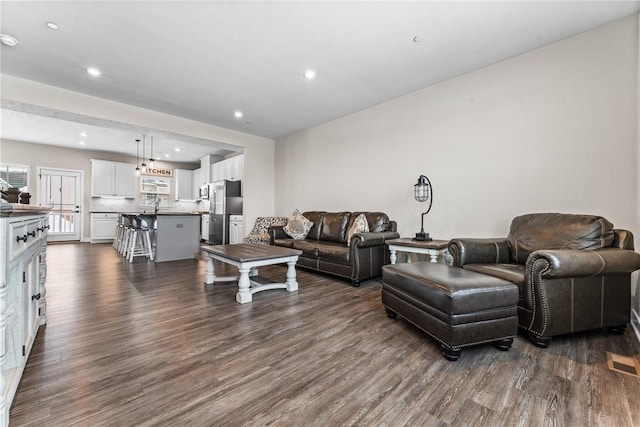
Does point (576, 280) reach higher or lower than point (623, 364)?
higher

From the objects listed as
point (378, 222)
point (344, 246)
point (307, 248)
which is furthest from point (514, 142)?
point (307, 248)

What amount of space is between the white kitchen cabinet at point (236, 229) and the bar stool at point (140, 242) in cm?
185

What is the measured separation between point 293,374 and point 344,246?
2.55 meters

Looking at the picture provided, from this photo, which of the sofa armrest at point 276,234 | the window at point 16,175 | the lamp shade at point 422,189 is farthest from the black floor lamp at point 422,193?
the window at point 16,175

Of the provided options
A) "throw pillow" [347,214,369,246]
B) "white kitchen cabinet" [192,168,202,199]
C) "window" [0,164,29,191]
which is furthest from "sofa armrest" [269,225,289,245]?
"window" [0,164,29,191]

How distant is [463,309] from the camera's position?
1.77 m

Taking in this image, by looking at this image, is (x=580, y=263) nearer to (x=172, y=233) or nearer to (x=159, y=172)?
(x=172, y=233)

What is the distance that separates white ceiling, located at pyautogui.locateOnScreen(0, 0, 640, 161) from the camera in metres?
2.38

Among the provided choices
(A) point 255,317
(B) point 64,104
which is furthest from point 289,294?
(B) point 64,104

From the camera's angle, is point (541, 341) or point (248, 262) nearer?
point (541, 341)

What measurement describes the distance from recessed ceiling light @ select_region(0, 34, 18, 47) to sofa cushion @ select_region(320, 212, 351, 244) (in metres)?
4.30

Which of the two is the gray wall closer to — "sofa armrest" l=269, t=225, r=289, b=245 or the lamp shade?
the lamp shade

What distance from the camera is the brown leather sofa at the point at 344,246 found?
3.51 m

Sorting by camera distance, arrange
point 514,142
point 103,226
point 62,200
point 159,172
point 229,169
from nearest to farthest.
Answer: point 514,142 < point 229,169 < point 62,200 < point 103,226 < point 159,172
